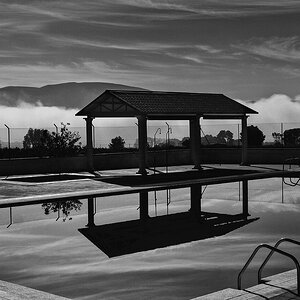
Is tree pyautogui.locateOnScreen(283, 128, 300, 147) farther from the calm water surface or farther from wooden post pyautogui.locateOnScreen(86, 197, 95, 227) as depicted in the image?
the calm water surface

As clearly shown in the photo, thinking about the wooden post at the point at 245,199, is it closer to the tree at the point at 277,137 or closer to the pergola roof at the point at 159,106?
the pergola roof at the point at 159,106

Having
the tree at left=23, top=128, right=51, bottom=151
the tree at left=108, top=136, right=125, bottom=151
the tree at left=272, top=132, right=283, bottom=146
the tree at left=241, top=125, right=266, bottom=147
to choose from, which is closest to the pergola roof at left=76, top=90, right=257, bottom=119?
the tree at left=23, top=128, right=51, bottom=151

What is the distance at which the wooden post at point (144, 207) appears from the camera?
1656cm

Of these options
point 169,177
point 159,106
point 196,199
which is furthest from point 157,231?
point 159,106

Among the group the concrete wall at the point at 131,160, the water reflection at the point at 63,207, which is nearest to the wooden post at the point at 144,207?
the water reflection at the point at 63,207

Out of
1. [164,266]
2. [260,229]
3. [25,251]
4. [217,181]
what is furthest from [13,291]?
[217,181]

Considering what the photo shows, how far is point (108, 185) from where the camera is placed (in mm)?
23172

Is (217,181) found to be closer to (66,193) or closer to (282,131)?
(66,193)

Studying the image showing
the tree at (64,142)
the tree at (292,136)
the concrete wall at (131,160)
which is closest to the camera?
the concrete wall at (131,160)

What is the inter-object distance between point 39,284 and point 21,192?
1214cm

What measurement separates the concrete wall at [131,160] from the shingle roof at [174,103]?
2899 millimetres

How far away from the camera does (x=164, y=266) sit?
10.5 metres

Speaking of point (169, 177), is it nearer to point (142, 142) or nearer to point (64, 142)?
point (142, 142)

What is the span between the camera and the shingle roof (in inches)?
1176
